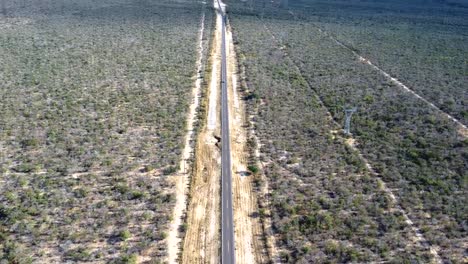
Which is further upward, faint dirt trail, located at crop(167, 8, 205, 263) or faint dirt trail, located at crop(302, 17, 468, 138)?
faint dirt trail, located at crop(302, 17, 468, 138)

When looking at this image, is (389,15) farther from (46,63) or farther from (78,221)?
(78,221)

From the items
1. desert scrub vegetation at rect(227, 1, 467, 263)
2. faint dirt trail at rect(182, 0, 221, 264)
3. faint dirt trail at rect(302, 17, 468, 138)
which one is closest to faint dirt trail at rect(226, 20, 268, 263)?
faint dirt trail at rect(182, 0, 221, 264)

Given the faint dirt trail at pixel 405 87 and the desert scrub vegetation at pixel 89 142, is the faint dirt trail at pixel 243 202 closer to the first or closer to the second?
→ the desert scrub vegetation at pixel 89 142

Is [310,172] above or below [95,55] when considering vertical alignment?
below

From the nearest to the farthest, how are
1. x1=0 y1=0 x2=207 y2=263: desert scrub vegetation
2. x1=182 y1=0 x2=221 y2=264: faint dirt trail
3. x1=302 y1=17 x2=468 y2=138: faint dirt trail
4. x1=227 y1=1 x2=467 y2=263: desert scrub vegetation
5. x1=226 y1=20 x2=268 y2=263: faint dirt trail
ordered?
x1=182 y1=0 x2=221 y2=264: faint dirt trail, x1=226 y1=20 x2=268 y2=263: faint dirt trail, x1=0 y1=0 x2=207 y2=263: desert scrub vegetation, x1=227 y1=1 x2=467 y2=263: desert scrub vegetation, x1=302 y1=17 x2=468 y2=138: faint dirt trail

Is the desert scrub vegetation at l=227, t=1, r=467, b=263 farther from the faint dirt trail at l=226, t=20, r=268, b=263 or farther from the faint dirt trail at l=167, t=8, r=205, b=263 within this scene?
the faint dirt trail at l=167, t=8, r=205, b=263

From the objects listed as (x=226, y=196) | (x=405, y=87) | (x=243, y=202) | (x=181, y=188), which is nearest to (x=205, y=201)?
(x=226, y=196)

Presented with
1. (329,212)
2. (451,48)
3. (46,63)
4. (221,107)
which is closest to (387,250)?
(329,212)
